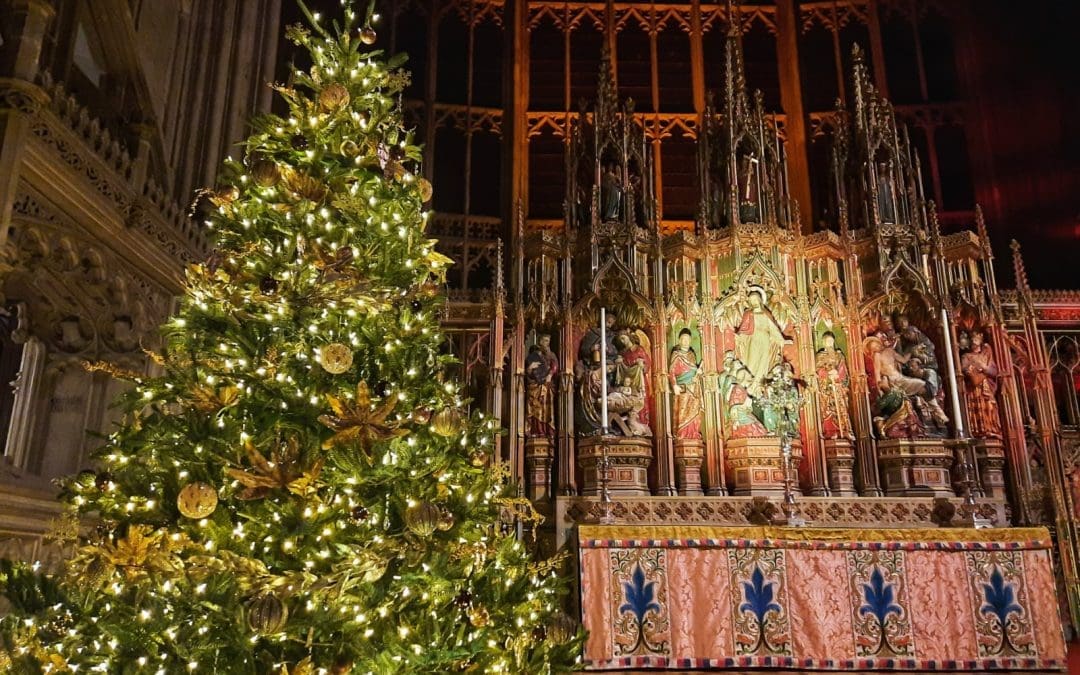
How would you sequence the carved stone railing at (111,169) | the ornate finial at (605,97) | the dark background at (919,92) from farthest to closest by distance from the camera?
1. the dark background at (919,92)
2. the ornate finial at (605,97)
3. the carved stone railing at (111,169)

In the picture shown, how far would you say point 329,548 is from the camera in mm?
2959

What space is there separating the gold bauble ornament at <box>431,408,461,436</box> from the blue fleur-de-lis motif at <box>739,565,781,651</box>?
3.74 metres

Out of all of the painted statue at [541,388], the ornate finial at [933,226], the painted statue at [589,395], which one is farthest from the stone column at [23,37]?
the ornate finial at [933,226]

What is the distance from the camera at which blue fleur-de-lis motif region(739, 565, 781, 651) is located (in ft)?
19.4

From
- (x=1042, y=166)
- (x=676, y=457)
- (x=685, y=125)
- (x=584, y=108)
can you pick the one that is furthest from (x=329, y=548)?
(x=1042, y=166)

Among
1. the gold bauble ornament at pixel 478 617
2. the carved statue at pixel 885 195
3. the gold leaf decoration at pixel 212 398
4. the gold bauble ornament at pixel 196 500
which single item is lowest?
the gold bauble ornament at pixel 478 617

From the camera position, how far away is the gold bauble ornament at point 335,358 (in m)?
3.05

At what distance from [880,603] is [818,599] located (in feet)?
1.67

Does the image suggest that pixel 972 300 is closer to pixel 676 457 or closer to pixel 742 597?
pixel 676 457

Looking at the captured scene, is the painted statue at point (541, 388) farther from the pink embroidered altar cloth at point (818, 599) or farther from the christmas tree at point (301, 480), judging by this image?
the christmas tree at point (301, 480)

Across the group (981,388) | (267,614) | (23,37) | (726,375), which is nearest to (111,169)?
(23,37)

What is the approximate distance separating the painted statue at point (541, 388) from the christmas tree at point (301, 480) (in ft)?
11.2

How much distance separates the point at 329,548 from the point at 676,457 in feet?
15.8

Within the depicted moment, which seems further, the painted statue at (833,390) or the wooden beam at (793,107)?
the wooden beam at (793,107)
